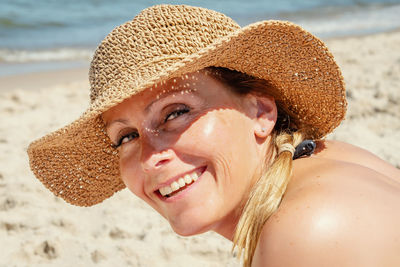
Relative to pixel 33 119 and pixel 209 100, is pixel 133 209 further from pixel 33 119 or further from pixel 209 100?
pixel 33 119

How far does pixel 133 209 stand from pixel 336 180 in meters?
2.04

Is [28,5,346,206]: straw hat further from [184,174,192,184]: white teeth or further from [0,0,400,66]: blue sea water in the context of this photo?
[0,0,400,66]: blue sea water

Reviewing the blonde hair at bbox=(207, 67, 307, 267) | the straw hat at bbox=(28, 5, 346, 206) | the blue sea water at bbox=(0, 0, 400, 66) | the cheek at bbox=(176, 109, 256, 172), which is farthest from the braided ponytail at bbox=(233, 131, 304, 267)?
the blue sea water at bbox=(0, 0, 400, 66)

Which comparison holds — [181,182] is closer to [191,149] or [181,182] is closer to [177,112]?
[191,149]

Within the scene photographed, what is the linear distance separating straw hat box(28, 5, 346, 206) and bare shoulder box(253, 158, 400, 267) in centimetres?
60

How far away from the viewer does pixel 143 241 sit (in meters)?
3.14

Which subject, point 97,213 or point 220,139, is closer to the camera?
point 220,139

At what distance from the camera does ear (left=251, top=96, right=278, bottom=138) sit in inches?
83.9

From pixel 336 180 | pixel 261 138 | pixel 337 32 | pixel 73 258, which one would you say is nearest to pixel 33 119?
pixel 73 258

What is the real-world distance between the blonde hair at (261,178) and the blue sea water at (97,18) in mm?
7029

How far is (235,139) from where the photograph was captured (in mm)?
1985

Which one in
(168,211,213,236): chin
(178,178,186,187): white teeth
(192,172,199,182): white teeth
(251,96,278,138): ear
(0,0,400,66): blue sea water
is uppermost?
(251,96,278,138): ear

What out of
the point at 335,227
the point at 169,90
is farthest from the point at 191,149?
the point at 335,227

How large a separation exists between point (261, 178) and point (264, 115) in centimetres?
29
